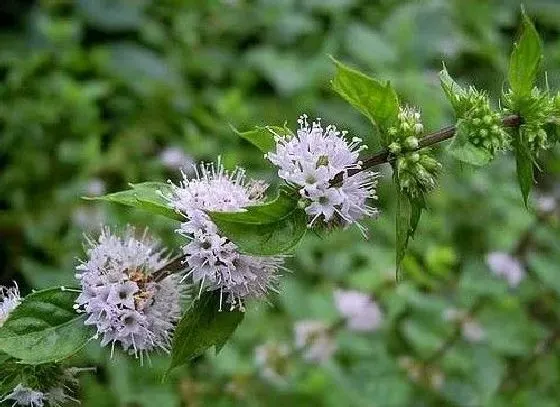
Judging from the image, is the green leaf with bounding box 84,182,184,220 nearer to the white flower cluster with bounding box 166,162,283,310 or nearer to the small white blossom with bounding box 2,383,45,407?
the white flower cluster with bounding box 166,162,283,310

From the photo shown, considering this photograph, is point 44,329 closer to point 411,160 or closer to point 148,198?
point 148,198

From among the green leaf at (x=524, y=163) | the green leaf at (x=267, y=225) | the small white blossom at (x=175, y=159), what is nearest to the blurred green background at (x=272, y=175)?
the small white blossom at (x=175, y=159)

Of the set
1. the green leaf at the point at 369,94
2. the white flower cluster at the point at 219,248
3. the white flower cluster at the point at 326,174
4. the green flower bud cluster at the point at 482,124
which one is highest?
the green flower bud cluster at the point at 482,124

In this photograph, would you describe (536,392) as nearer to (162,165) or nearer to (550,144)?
(162,165)

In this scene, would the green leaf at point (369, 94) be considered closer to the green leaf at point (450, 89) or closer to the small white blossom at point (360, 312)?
the green leaf at point (450, 89)

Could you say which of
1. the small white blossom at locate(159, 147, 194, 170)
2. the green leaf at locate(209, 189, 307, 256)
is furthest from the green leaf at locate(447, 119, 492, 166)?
the small white blossom at locate(159, 147, 194, 170)

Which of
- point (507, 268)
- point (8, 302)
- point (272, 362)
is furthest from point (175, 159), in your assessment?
point (8, 302)
